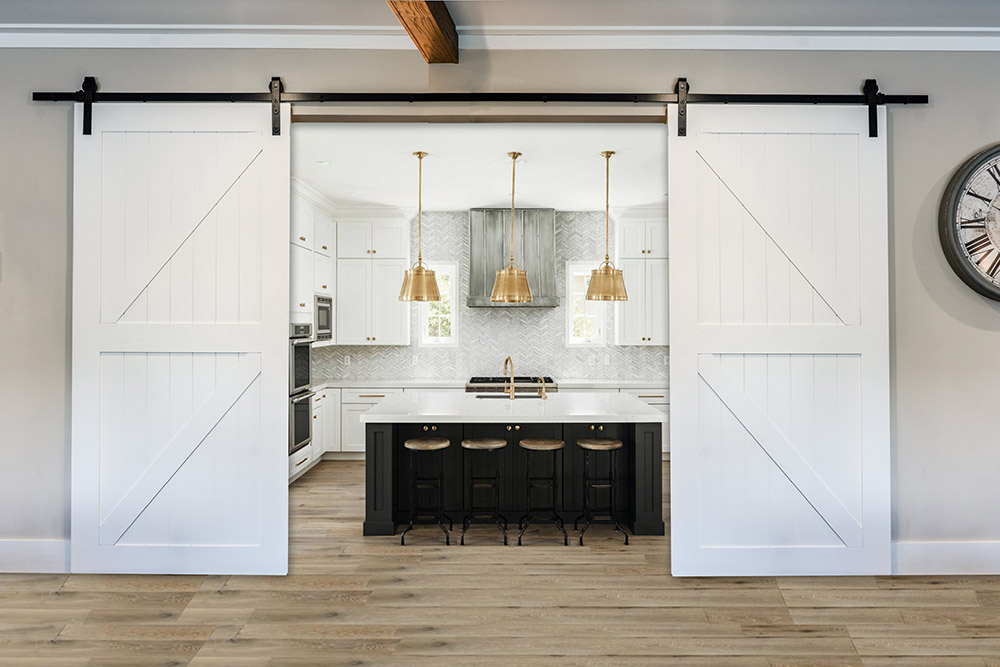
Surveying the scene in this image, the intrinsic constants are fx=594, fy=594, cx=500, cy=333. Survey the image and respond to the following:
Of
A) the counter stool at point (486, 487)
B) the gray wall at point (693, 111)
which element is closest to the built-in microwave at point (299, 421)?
the counter stool at point (486, 487)

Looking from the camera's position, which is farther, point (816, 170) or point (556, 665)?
point (816, 170)

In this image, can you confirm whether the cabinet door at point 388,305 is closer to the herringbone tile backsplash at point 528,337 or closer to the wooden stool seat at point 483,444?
the herringbone tile backsplash at point 528,337

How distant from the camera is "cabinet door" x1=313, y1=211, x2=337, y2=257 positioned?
585cm

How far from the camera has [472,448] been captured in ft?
12.4

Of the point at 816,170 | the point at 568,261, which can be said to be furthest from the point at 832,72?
the point at 568,261

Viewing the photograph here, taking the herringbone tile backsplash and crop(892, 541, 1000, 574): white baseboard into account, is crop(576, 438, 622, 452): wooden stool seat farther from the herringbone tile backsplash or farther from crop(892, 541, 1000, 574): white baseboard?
the herringbone tile backsplash

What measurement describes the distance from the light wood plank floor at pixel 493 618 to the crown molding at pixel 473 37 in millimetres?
2640

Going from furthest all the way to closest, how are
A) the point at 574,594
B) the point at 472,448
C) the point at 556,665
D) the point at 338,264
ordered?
1. the point at 338,264
2. the point at 472,448
3. the point at 574,594
4. the point at 556,665

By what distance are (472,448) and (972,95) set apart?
329 cm

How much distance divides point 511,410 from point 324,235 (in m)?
3.17

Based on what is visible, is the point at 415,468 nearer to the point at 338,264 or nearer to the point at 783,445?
the point at 783,445

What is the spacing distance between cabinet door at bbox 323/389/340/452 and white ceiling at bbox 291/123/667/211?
2.00 metres

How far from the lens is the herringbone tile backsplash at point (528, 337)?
672 centimetres

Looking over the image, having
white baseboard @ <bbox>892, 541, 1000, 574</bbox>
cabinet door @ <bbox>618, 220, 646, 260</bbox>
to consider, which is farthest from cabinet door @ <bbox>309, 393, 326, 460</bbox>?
white baseboard @ <bbox>892, 541, 1000, 574</bbox>
